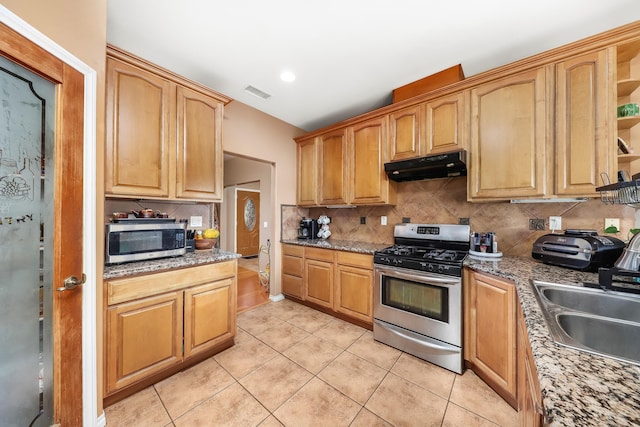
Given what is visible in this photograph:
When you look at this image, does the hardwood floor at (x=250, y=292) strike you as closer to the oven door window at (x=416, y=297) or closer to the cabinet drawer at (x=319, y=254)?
the cabinet drawer at (x=319, y=254)

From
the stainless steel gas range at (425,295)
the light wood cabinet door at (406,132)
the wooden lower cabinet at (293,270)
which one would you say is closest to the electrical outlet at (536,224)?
the stainless steel gas range at (425,295)

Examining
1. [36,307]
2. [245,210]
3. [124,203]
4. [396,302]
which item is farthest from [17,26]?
[245,210]

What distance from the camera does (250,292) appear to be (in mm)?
3697

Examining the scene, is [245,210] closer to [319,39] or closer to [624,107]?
[319,39]

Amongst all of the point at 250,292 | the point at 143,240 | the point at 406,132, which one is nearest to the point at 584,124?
the point at 406,132

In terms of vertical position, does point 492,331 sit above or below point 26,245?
below

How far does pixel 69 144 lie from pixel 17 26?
1.46 ft

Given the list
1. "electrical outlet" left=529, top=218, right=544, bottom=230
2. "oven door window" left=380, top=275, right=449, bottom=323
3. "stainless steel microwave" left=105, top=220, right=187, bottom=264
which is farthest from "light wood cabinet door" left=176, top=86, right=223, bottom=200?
"electrical outlet" left=529, top=218, right=544, bottom=230

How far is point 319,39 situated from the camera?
1.79m

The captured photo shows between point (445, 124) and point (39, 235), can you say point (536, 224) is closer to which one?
point (445, 124)

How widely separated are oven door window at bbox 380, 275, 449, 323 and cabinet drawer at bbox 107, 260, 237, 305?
1510 mm

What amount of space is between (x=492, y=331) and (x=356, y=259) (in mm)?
1284

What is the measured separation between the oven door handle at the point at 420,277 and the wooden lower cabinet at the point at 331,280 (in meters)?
0.26

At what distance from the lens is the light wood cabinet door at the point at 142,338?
4.89 feet
